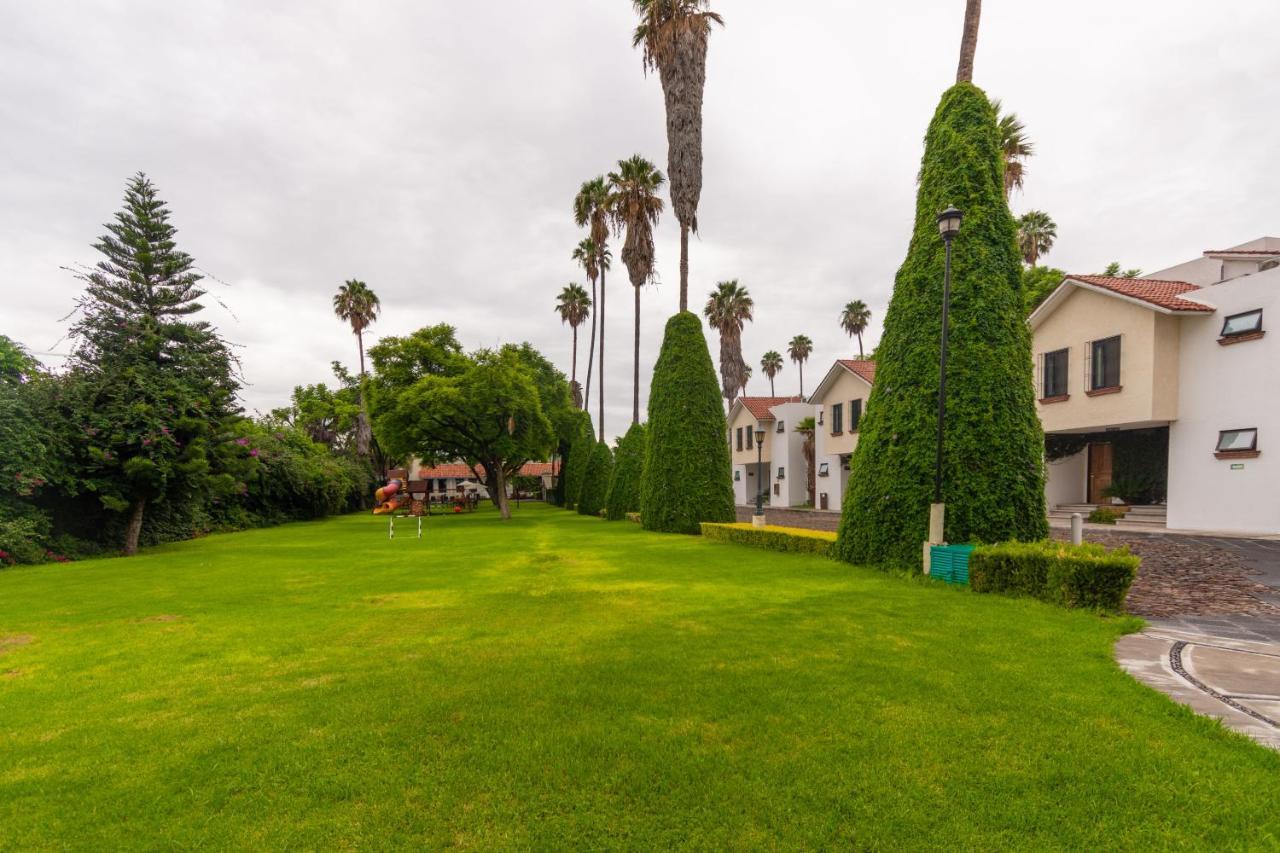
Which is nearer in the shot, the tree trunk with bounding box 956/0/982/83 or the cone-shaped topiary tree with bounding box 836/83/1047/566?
the cone-shaped topiary tree with bounding box 836/83/1047/566

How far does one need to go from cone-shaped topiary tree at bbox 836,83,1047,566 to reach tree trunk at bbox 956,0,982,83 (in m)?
1.01

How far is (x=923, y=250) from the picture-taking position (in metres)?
11.2

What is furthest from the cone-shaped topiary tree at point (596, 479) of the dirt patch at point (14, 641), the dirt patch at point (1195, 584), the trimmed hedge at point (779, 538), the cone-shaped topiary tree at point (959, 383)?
the dirt patch at point (14, 641)

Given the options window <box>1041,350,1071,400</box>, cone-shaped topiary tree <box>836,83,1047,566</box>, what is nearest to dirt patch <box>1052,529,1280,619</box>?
cone-shaped topiary tree <box>836,83,1047,566</box>

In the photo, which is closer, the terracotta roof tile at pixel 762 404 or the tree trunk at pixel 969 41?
the tree trunk at pixel 969 41

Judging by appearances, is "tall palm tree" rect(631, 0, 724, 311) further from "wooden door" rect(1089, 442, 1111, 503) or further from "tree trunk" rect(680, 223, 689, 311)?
"wooden door" rect(1089, 442, 1111, 503)

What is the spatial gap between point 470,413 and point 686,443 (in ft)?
41.4

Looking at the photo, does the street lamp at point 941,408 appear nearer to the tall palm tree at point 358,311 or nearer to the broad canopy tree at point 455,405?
the broad canopy tree at point 455,405

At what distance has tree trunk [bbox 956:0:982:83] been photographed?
11.9 m

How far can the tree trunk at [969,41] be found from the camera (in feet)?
39.2

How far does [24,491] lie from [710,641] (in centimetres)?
1826

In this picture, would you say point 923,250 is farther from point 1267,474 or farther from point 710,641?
point 1267,474

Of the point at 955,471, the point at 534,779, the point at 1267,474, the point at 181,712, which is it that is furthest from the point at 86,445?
the point at 1267,474

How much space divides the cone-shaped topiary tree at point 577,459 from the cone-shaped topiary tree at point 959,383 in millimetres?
25097
